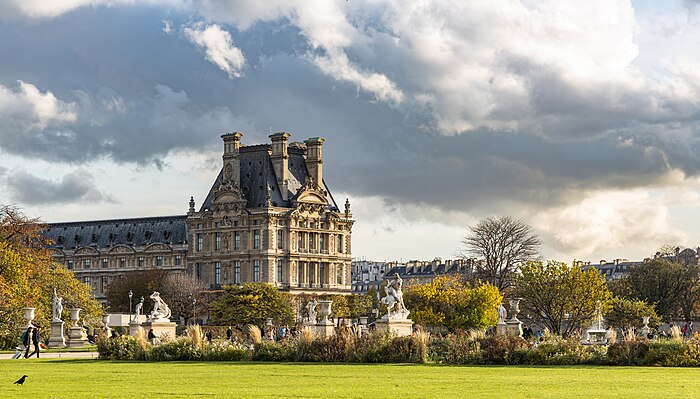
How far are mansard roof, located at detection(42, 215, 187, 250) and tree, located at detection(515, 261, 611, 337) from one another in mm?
82530

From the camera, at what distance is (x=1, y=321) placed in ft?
194

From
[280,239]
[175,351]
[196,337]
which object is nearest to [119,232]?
[280,239]

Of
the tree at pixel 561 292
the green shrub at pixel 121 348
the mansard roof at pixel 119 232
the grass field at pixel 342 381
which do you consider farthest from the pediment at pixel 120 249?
the grass field at pixel 342 381

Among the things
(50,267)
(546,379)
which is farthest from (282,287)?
(546,379)

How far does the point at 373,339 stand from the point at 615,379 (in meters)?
11.5

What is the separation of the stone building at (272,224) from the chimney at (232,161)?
4.2 inches

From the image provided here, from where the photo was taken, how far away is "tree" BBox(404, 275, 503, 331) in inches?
3226

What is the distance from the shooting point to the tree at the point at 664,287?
10256 centimetres

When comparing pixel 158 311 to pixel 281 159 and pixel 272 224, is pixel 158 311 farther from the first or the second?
pixel 281 159

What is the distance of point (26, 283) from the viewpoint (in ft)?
200

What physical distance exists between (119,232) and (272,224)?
32.9m

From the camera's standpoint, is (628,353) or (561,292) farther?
(561,292)

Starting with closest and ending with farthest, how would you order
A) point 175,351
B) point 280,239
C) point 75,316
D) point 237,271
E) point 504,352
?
point 504,352, point 175,351, point 75,316, point 280,239, point 237,271

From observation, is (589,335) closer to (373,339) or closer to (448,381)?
(373,339)
